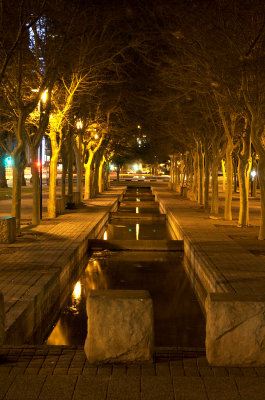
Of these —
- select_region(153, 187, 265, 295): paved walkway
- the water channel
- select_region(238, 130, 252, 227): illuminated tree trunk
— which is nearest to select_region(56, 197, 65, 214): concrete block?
the water channel

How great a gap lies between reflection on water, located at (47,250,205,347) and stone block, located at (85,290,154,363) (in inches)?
134

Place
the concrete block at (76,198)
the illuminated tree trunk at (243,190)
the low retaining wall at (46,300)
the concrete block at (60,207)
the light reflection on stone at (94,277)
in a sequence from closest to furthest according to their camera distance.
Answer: the low retaining wall at (46,300) < the light reflection on stone at (94,277) < the illuminated tree trunk at (243,190) < the concrete block at (60,207) < the concrete block at (76,198)

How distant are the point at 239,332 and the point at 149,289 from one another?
7625mm

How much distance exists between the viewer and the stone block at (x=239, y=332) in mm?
6219

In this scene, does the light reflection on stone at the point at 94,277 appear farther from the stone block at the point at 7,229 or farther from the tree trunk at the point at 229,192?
the tree trunk at the point at 229,192

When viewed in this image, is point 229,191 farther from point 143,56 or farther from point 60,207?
point 60,207

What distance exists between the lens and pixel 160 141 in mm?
53312

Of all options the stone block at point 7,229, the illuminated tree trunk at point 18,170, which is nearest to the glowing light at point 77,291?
the stone block at point 7,229

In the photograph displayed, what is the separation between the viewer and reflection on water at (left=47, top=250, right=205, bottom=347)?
10016 millimetres

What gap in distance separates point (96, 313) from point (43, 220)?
17.5m

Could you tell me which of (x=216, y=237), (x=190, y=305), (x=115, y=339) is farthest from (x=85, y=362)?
(x=216, y=237)

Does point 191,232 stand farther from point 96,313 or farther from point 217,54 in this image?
point 96,313

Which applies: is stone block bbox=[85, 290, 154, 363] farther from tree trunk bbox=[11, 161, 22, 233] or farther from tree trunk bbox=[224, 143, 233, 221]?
tree trunk bbox=[224, 143, 233, 221]

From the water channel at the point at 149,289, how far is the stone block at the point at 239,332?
3225mm
